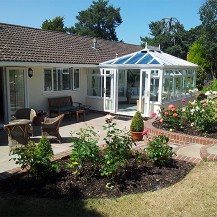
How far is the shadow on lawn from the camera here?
425 centimetres

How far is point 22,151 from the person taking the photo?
530cm

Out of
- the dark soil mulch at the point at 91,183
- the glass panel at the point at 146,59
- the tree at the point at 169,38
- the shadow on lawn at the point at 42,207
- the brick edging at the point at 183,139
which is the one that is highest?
the tree at the point at 169,38

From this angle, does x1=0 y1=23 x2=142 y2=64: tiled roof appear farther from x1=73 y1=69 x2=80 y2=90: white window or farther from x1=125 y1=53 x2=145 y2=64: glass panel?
x1=125 y1=53 x2=145 y2=64: glass panel

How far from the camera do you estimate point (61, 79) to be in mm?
14609

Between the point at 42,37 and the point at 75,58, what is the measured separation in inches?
95.4

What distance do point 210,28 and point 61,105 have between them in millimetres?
27337

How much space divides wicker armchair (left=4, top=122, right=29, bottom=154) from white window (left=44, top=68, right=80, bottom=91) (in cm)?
582

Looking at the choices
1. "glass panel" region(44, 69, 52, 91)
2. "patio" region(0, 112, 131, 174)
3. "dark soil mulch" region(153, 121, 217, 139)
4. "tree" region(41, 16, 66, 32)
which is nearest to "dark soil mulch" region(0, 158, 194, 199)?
"patio" region(0, 112, 131, 174)

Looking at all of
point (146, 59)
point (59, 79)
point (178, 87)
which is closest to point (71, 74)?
point (59, 79)

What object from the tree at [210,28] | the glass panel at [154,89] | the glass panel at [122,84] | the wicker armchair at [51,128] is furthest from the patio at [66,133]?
the tree at [210,28]

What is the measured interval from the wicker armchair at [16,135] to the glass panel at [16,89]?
401cm

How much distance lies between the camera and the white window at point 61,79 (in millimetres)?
13887

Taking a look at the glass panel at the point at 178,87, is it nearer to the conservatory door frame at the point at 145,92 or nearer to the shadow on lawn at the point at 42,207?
the conservatory door frame at the point at 145,92

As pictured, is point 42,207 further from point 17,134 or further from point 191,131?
point 191,131
